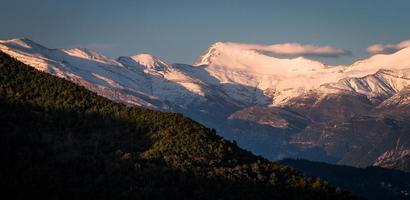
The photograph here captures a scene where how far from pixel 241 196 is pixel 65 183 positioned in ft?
115

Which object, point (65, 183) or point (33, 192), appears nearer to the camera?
point (33, 192)

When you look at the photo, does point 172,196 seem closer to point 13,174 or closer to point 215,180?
point 215,180

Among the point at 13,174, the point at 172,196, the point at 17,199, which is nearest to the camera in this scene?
the point at 17,199

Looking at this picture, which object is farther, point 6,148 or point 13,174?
point 6,148

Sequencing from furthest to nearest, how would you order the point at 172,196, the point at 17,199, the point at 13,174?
the point at 172,196
the point at 13,174
the point at 17,199

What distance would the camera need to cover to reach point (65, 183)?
180 metres

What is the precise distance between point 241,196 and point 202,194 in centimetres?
767

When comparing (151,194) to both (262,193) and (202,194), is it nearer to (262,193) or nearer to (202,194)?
(202,194)

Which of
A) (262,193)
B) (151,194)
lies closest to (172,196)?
(151,194)

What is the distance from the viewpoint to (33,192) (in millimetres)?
166750

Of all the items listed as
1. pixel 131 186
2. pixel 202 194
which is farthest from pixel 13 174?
pixel 202 194

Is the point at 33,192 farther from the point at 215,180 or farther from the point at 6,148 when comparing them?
the point at 215,180

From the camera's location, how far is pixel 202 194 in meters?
192

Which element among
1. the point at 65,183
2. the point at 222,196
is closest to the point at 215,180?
the point at 222,196
